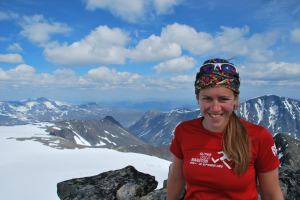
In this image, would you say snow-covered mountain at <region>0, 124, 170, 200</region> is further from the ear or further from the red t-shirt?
the ear

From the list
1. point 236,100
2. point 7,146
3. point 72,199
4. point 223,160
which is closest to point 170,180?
point 223,160

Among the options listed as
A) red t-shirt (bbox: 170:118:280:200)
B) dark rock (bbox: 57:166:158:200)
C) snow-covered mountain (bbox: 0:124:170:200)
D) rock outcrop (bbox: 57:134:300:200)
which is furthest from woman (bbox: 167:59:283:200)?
snow-covered mountain (bbox: 0:124:170:200)

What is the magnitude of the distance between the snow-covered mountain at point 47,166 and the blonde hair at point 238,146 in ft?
214

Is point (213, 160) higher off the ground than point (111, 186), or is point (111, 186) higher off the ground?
point (213, 160)

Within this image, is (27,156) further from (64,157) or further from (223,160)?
(223,160)

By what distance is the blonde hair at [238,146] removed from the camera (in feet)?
18.4

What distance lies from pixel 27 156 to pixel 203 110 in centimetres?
12814

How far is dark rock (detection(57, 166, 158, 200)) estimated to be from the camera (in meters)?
13.8

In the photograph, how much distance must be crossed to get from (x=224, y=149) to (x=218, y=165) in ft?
0.91

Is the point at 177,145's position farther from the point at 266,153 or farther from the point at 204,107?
the point at 266,153

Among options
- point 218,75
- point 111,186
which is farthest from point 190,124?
point 111,186

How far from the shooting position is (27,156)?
125125 millimetres

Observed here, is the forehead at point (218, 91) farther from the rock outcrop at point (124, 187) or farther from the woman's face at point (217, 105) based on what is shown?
the rock outcrop at point (124, 187)

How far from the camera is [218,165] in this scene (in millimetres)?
5855
